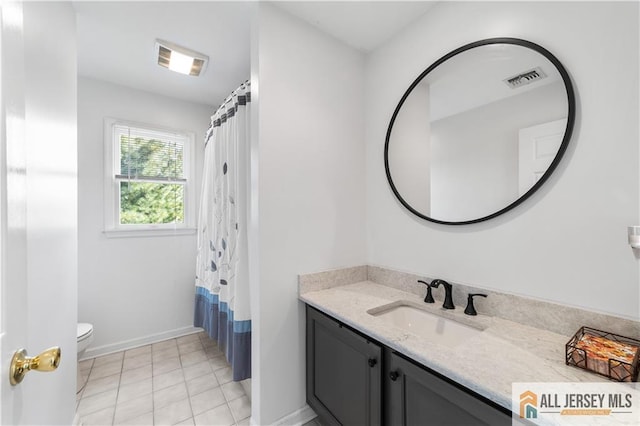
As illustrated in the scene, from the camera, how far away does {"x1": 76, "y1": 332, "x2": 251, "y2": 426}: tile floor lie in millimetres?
1609

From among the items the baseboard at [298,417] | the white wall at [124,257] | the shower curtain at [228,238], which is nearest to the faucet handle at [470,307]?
the baseboard at [298,417]

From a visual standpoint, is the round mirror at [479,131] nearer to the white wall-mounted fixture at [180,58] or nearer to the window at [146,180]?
the white wall-mounted fixture at [180,58]

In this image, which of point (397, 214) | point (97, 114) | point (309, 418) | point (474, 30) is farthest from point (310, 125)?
point (97, 114)

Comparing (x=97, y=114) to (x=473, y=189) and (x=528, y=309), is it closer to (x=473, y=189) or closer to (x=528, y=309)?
(x=473, y=189)

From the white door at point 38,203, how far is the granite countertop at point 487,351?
103 centimetres

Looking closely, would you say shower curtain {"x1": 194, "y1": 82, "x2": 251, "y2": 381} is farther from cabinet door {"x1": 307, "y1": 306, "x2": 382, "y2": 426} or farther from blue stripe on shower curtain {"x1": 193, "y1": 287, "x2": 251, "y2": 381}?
cabinet door {"x1": 307, "y1": 306, "x2": 382, "y2": 426}

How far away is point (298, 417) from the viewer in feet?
5.00

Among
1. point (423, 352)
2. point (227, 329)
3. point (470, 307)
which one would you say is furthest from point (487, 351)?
point (227, 329)

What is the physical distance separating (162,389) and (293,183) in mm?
1779

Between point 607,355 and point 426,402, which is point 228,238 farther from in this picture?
point 607,355

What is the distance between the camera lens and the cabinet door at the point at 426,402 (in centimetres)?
76

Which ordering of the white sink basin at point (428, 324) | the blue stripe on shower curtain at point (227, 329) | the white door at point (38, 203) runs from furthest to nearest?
the blue stripe on shower curtain at point (227, 329) → the white sink basin at point (428, 324) → the white door at point (38, 203)

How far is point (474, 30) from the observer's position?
51.0 inches

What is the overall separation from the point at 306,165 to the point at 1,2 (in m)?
1.20
